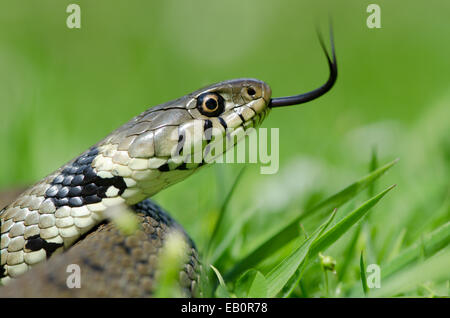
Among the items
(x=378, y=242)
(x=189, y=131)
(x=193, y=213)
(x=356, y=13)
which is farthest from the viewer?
(x=356, y=13)

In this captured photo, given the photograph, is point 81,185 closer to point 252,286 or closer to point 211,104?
point 211,104

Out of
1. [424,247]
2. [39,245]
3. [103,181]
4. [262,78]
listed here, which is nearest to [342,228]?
[424,247]

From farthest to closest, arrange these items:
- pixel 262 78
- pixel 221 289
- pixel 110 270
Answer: pixel 262 78, pixel 221 289, pixel 110 270

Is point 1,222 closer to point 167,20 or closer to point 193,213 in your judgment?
point 193,213

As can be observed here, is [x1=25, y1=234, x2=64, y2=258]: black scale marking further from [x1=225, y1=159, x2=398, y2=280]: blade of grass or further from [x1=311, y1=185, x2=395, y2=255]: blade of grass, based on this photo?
[x1=311, y1=185, x2=395, y2=255]: blade of grass

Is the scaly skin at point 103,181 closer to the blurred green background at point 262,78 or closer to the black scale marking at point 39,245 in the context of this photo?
the black scale marking at point 39,245

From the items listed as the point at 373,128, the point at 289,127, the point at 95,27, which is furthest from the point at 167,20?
the point at 373,128

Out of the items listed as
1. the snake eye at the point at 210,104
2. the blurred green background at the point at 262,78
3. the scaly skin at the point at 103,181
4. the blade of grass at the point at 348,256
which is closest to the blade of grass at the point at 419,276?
the blade of grass at the point at 348,256
